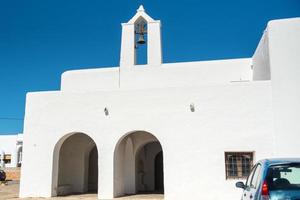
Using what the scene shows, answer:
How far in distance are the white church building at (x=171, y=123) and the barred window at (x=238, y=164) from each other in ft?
0.11

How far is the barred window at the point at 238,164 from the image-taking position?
1275 centimetres

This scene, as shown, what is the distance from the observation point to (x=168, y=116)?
44.5 ft

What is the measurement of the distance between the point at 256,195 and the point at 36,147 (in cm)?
1113

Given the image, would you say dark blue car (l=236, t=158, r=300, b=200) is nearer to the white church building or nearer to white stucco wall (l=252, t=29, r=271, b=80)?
the white church building

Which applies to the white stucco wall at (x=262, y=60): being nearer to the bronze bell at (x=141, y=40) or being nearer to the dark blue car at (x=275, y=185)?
the bronze bell at (x=141, y=40)

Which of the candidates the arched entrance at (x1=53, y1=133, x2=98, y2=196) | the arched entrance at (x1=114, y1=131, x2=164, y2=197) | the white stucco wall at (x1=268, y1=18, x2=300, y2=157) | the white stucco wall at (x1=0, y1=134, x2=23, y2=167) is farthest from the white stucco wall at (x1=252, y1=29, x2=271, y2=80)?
the white stucco wall at (x1=0, y1=134, x2=23, y2=167)

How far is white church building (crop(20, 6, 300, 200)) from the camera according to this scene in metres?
12.6

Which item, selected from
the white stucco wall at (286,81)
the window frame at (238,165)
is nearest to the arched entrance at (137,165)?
the window frame at (238,165)

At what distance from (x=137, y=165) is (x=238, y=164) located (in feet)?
17.5

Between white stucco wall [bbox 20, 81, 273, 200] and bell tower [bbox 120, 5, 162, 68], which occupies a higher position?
bell tower [bbox 120, 5, 162, 68]

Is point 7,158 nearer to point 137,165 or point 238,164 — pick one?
point 137,165

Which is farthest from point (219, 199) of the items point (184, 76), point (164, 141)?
point (184, 76)

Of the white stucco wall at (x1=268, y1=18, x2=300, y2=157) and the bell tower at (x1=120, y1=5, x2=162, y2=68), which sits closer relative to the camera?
the white stucco wall at (x1=268, y1=18, x2=300, y2=157)

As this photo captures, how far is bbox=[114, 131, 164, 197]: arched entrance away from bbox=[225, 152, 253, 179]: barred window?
410 cm
